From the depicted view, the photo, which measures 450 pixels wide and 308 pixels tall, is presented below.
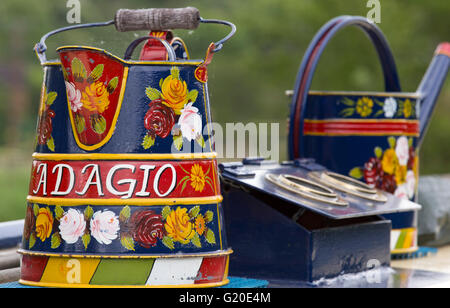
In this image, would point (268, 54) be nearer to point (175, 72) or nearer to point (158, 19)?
point (158, 19)

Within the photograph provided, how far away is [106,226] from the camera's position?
254 cm

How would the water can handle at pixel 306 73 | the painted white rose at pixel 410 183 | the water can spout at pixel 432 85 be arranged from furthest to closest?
the water can spout at pixel 432 85 < the painted white rose at pixel 410 183 < the water can handle at pixel 306 73

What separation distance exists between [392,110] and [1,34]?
9793 millimetres

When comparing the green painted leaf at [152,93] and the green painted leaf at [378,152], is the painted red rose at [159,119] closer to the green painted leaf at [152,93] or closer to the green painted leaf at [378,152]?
the green painted leaf at [152,93]

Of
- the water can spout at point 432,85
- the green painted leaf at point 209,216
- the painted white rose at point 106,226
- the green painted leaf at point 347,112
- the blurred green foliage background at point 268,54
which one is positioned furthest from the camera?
the blurred green foliage background at point 268,54

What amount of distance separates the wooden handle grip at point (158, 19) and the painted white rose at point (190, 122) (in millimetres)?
327

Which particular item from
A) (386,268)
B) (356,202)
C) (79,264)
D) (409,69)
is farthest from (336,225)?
(409,69)

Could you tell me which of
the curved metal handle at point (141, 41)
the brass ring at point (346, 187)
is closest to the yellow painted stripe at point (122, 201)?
the curved metal handle at point (141, 41)

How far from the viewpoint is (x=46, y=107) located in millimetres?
2680

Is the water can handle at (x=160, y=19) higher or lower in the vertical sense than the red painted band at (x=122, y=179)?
higher

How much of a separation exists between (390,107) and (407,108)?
0.12 meters

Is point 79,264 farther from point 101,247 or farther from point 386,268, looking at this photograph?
point 386,268

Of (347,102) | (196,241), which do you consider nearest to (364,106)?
(347,102)

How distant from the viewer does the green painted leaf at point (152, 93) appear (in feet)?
8.45
